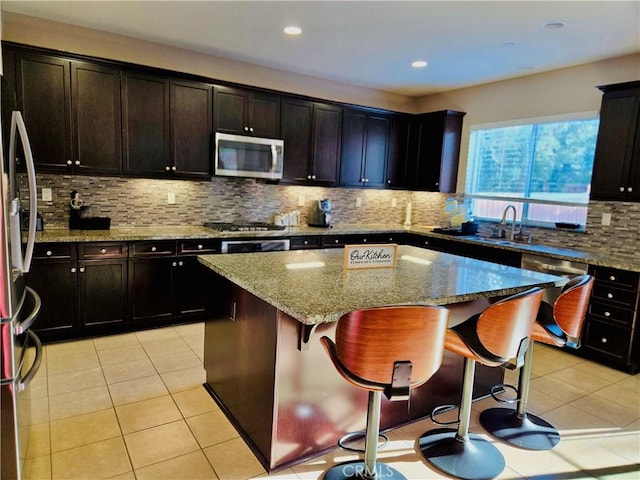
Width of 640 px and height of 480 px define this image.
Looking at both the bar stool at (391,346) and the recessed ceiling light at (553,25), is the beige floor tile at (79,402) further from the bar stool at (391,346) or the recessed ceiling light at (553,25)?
the recessed ceiling light at (553,25)

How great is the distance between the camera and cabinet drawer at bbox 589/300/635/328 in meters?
3.50

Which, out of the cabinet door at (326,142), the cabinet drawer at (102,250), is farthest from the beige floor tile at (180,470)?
the cabinet door at (326,142)

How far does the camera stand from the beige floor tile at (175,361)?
10.6 ft

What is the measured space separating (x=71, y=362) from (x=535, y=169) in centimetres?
493

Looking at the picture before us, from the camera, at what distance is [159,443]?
2.31 m

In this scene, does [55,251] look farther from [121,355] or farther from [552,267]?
[552,267]

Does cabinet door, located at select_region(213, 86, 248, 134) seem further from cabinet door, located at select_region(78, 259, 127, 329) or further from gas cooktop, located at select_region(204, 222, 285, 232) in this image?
cabinet door, located at select_region(78, 259, 127, 329)

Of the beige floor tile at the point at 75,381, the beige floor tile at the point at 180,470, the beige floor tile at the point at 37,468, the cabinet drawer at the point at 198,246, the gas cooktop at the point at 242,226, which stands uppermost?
the gas cooktop at the point at 242,226

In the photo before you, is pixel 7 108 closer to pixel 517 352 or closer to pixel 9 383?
pixel 9 383

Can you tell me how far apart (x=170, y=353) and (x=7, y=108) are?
7.36 feet

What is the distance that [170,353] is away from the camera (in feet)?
11.5

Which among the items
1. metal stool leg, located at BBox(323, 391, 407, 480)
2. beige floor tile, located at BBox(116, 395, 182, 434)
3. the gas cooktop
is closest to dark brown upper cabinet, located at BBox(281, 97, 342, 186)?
the gas cooktop

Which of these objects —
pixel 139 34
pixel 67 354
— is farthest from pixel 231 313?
pixel 139 34

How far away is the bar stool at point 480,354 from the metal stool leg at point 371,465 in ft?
0.95
